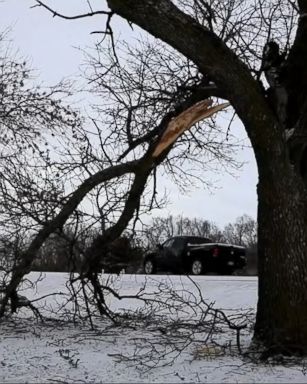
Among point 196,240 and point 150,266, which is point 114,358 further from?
point 150,266

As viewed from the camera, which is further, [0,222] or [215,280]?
[215,280]

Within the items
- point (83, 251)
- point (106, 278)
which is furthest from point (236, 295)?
point (83, 251)

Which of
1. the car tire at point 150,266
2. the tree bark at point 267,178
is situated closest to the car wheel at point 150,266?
the car tire at point 150,266

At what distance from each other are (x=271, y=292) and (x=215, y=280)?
8.93 metres

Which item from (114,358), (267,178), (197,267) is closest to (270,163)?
(267,178)

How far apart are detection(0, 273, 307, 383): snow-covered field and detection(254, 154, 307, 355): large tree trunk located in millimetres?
489

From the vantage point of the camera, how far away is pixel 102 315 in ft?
36.2

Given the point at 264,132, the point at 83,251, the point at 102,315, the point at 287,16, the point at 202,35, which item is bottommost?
the point at 102,315

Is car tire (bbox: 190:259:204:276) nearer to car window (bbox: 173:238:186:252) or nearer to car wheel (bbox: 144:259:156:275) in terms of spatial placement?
car window (bbox: 173:238:186:252)

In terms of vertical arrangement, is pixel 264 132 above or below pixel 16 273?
above

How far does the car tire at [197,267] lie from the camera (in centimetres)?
2438

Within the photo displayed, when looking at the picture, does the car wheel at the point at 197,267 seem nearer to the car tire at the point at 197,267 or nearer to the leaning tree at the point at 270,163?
the car tire at the point at 197,267

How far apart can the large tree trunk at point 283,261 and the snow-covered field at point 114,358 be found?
49cm

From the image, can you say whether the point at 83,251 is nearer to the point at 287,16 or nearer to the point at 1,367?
the point at 1,367
